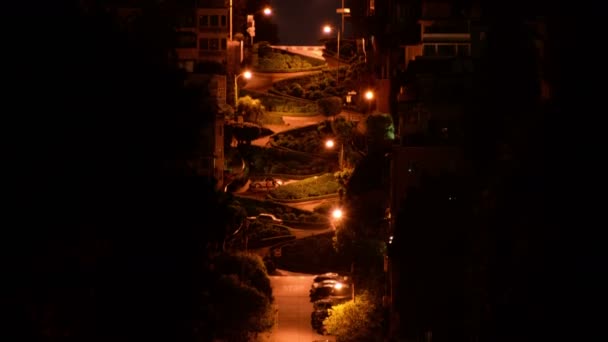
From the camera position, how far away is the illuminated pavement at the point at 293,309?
39125mm

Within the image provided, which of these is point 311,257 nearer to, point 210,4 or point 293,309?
point 293,309

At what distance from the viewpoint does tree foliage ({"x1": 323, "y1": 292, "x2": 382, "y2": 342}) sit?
120 ft

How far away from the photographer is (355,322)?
36.8 meters

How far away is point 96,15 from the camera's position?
20.0 m

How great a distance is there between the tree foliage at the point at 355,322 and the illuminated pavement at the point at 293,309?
5.26 ft

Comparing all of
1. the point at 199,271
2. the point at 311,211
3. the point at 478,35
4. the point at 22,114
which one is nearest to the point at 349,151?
the point at 311,211

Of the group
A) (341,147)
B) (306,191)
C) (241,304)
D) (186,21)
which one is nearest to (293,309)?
(241,304)

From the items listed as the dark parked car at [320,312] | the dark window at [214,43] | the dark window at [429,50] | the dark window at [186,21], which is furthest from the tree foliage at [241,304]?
the dark window at [214,43]

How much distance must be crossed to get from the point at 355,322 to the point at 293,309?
5058 millimetres

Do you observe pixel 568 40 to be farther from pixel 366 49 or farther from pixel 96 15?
pixel 366 49

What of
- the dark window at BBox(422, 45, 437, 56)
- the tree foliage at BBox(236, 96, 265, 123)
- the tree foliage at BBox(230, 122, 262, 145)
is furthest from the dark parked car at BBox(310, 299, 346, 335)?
the tree foliage at BBox(236, 96, 265, 123)

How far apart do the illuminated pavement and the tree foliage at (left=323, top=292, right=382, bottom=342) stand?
5.26 ft

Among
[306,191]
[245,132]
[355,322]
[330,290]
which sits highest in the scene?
[245,132]

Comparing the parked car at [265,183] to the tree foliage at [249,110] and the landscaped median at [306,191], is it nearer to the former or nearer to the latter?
the landscaped median at [306,191]
